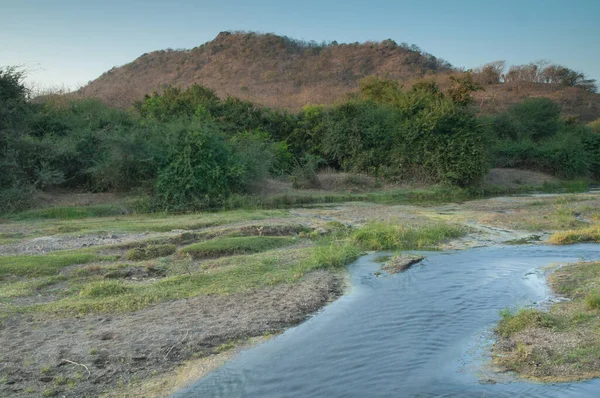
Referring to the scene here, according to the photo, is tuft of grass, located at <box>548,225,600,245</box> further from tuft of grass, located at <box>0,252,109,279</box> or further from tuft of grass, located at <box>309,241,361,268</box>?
tuft of grass, located at <box>0,252,109,279</box>

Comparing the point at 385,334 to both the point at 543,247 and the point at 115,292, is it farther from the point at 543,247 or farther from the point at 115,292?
the point at 543,247

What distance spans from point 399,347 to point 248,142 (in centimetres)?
2163

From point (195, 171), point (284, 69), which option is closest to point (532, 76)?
point (284, 69)

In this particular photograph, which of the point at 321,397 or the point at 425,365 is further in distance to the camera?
the point at 425,365

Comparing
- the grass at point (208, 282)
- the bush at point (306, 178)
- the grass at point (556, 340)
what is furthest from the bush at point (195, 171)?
the grass at point (556, 340)

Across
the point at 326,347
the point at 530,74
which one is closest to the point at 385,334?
the point at 326,347

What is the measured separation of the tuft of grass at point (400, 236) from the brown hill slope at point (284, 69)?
5312 centimetres

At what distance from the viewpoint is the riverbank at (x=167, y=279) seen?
7195mm

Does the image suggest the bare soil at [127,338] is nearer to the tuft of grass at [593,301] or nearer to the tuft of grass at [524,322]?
the tuft of grass at [524,322]

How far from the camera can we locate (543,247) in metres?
15.4

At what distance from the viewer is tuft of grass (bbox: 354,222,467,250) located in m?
15.0

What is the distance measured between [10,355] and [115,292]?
2.88 m

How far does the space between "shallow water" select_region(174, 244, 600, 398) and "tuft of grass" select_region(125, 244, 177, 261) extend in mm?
4694

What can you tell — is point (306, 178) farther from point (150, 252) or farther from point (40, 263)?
point (40, 263)
